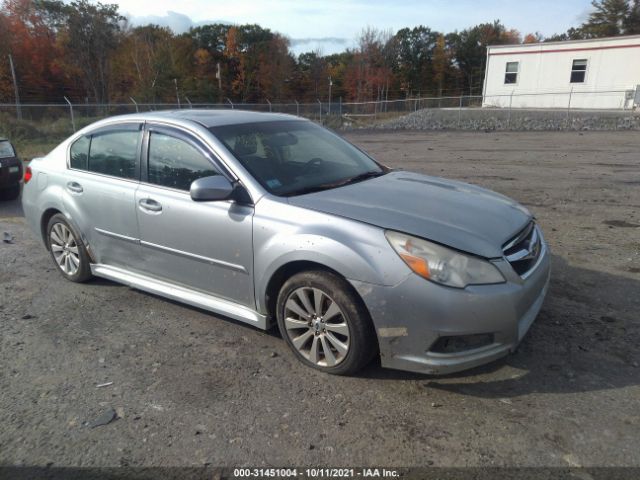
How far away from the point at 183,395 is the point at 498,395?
77.9 inches

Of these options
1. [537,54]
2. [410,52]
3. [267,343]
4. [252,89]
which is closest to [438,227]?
[267,343]

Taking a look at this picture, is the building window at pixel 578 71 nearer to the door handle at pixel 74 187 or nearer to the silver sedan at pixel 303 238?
the silver sedan at pixel 303 238

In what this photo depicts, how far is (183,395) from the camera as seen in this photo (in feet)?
10.4

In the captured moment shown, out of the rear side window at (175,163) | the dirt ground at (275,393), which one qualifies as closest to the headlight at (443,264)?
the dirt ground at (275,393)

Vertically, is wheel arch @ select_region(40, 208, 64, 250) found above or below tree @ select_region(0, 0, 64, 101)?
below

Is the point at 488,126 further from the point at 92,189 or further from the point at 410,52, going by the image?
the point at 410,52

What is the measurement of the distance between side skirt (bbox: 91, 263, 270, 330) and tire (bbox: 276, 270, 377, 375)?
0.27m

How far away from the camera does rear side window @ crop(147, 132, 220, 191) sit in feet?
12.8

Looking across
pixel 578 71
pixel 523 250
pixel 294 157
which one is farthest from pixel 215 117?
pixel 578 71

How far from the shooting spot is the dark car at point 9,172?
941cm

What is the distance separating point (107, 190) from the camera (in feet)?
14.6

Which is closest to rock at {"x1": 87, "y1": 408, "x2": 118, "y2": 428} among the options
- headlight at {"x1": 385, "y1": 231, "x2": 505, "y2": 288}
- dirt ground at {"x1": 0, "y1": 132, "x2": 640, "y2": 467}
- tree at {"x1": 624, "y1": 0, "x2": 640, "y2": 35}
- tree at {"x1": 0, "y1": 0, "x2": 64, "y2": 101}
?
dirt ground at {"x1": 0, "y1": 132, "x2": 640, "y2": 467}

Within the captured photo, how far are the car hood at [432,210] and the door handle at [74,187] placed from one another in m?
2.43

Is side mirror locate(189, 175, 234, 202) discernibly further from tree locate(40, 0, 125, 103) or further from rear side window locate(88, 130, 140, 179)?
tree locate(40, 0, 125, 103)
